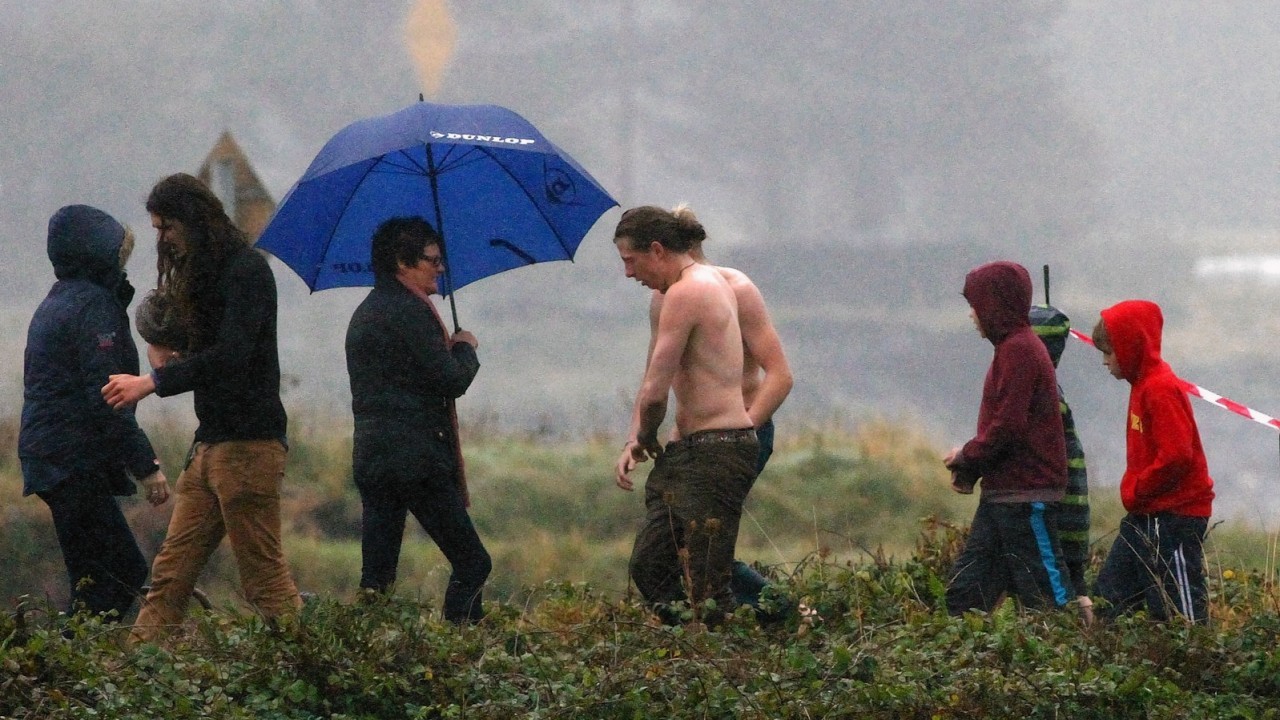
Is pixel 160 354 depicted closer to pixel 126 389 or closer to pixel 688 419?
pixel 126 389

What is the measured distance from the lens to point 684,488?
6.31 metres

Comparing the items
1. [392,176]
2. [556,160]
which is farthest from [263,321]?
[556,160]

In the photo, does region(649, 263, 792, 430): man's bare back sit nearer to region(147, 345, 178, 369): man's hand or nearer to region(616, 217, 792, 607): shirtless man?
region(616, 217, 792, 607): shirtless man

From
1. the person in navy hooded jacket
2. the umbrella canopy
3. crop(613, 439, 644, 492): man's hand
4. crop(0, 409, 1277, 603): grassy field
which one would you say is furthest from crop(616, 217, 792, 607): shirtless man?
crop(0, 409, 1277, 603): grassy field

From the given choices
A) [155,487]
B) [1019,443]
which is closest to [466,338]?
[155,487]

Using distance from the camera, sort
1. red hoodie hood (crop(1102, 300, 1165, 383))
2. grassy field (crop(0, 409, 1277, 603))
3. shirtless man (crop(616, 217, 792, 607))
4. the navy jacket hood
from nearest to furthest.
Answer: the navy jacket hood → shirtless man (crop(616, 217, 792, 607)) → red hoodie hood (crop(1102, 300, 1165, 383)) → grassy field (crop(0, 409, 1277, 603))

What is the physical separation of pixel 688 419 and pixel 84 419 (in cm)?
219

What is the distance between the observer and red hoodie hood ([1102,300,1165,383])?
267 inches

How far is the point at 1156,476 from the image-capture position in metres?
6.68

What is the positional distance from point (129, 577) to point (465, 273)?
5.75ft

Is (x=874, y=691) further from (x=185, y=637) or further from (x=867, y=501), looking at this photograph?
(x=867, y=501)

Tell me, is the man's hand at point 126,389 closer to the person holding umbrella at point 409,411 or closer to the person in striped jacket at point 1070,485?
the person holding umbrella at point 409,411

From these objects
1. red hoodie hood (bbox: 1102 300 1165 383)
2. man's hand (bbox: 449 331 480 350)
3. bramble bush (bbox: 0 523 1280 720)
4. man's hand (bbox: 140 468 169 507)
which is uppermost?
red hoodie hood (bbox: 1102 300 1165 383)

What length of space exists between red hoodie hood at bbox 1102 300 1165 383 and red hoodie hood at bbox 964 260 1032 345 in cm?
36
